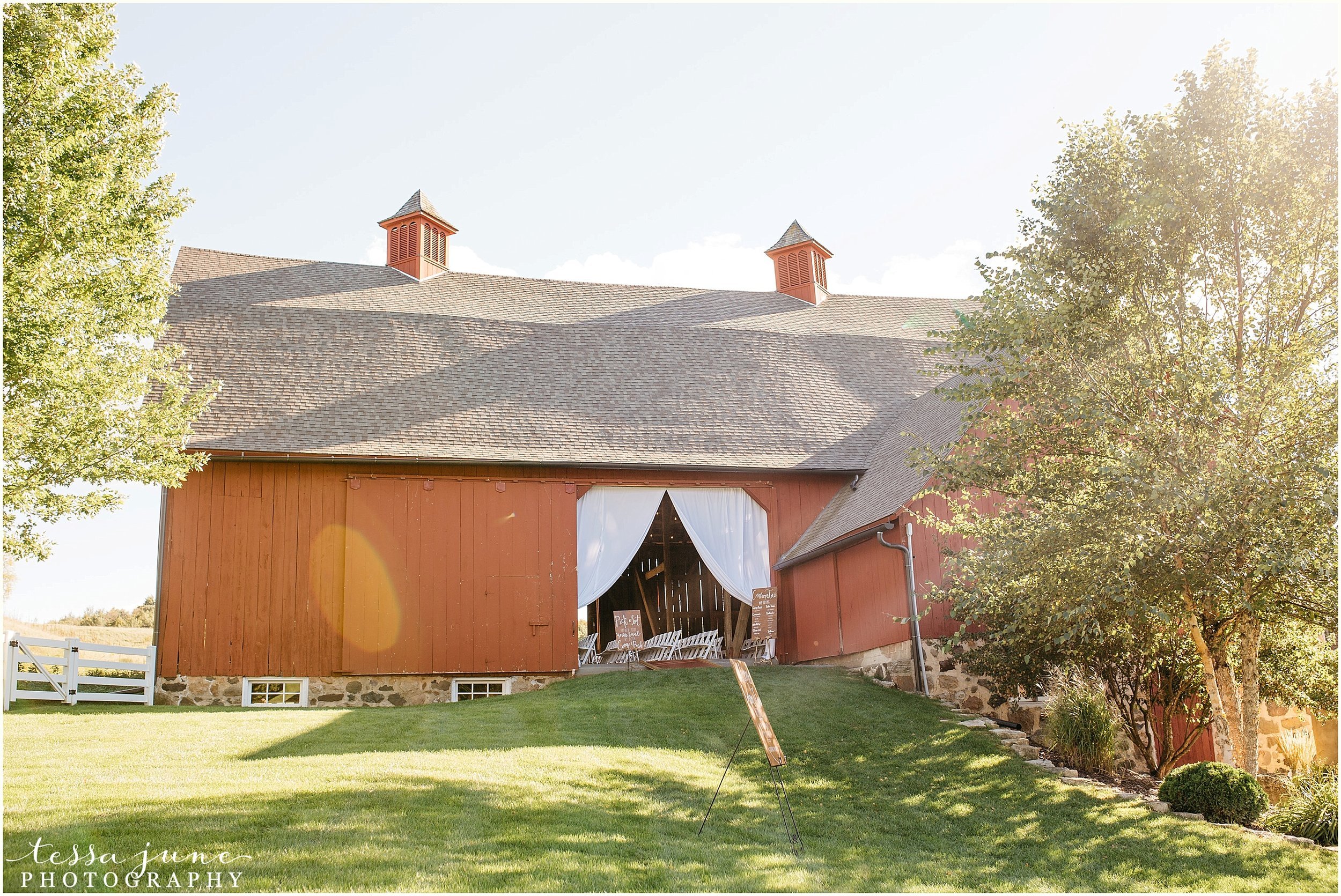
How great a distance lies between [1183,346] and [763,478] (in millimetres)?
8709

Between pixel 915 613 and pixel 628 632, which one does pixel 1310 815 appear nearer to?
pixel 915 613

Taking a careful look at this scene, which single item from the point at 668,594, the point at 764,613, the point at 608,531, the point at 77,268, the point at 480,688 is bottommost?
the point at 480,688

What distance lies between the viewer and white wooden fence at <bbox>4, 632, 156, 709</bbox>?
12.0 metres

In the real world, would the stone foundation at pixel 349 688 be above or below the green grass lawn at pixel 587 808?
above

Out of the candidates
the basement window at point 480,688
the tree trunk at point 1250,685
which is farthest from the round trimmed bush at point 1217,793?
the basement window at point 480,688

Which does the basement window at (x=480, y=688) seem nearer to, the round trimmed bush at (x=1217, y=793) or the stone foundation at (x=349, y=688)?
the stone foundation at (x=349, y=688)

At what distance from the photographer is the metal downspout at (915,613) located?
1288cm

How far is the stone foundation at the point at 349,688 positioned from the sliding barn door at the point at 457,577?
0.61 feet

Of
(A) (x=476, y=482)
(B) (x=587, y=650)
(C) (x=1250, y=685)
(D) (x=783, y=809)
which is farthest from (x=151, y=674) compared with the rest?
(C) (x=1250, y=685)

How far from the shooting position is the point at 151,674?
1334 centimetres

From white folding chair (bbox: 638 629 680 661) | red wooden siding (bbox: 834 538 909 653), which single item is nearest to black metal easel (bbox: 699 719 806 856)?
red wooden siding (bbox: 834 538 909 653)

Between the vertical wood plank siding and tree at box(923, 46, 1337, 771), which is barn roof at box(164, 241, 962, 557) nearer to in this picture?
the vertical wood plank siding

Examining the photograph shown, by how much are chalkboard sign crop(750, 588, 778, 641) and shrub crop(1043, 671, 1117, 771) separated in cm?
583

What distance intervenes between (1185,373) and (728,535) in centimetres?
915
